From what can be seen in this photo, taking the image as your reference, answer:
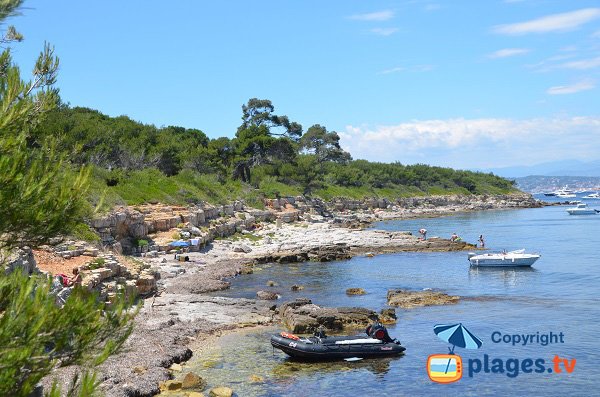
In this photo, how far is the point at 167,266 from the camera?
3475 cm

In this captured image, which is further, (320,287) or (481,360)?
(320,287)

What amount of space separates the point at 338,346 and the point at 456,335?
155 inches

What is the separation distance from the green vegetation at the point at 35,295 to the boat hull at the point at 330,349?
12.4 m

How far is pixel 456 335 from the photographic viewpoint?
1852 cm

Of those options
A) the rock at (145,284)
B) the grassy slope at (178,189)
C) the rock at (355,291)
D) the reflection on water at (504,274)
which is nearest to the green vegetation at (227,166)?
the grassy slope at (178,189)

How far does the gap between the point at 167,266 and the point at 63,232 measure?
27.7 meters

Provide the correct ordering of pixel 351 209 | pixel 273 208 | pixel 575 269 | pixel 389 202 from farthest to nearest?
pixel 389 202
pixel 351 209
pixel 273 208
pixel 575 269

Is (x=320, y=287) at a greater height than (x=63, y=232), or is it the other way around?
(x=63, y=232)

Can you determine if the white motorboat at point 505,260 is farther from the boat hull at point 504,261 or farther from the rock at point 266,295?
the rock at point 266,295

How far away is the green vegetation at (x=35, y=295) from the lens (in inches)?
241

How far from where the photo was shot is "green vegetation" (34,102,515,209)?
1837 inches

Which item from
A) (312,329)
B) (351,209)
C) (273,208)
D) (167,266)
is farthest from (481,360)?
(351,209)

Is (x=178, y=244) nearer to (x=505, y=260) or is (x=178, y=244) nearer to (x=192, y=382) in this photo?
(x=505, y=260)

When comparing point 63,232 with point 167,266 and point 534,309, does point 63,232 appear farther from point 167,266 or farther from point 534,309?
point 167,266
